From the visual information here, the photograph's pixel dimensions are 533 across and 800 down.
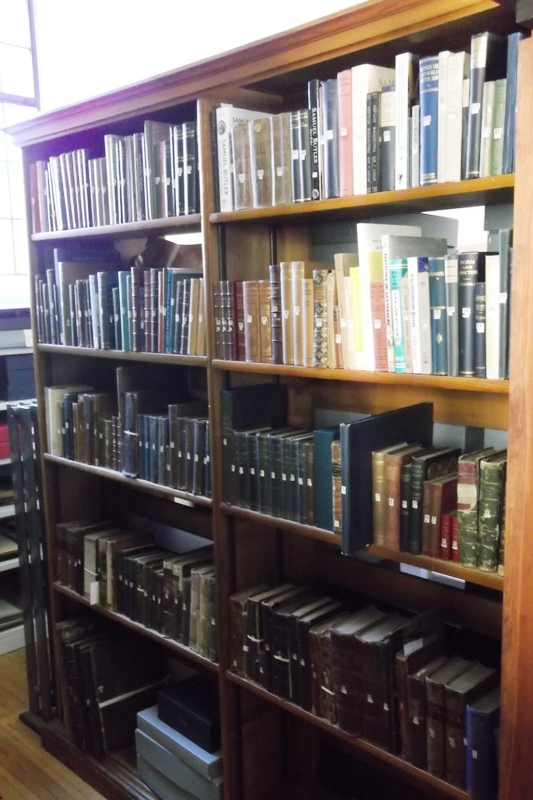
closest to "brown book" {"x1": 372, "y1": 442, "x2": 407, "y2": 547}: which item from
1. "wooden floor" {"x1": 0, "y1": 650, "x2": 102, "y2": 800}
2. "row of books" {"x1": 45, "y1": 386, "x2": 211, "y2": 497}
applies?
"row of books" {"x1": 45, "y1": 386, "x2": 211, "y2": 497}

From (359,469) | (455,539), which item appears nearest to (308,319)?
(359,469)

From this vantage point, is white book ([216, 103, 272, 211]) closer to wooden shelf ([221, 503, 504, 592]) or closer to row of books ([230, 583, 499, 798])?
wooden shelf ([221, 503, 504, 592])

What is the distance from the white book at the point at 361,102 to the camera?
1469mm

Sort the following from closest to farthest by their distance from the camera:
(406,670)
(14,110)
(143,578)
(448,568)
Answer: (448,568)
(406,670)
(143,578)
(14,110)

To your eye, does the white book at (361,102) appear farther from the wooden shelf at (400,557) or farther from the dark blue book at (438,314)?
the wooden shelf at (400,557)

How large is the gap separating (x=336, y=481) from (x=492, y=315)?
55 centimetres

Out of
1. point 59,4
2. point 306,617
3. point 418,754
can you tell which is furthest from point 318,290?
point 59,4

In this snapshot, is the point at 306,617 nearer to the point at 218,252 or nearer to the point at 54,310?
the point at 218,252

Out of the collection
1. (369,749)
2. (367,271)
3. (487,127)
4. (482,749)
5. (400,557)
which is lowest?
(369,749)

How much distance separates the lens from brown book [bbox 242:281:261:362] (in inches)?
69.9

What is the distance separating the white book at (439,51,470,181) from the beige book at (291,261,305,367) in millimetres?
416

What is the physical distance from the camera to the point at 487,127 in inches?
51.6

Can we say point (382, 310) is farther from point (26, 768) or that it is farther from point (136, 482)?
point (26, 768)

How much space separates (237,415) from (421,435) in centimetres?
49
